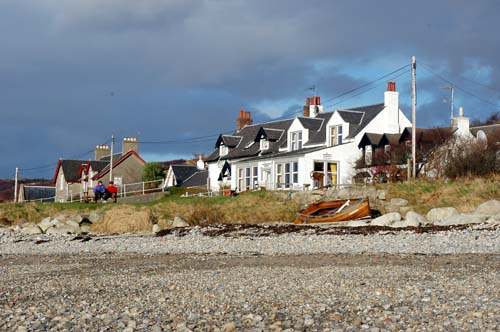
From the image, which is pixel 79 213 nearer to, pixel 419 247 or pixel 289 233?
pixel 289 233

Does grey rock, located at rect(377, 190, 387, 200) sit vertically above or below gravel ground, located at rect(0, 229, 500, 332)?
above

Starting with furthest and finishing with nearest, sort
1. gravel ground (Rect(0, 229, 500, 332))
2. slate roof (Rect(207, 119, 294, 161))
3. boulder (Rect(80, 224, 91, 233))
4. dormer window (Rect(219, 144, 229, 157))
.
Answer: dormer window (Rect(219, 144, 229, 157)), slate roof (Rect(207, 119, 294, 161)), boulder (Rect(80, 224, 91, 233)), gravel ground (Rect(0, 229, 500, 332))

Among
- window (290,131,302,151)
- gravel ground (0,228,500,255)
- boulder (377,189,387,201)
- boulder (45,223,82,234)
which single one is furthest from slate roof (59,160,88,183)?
boulder (377,189,387,201)

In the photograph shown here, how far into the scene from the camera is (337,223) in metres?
28.3

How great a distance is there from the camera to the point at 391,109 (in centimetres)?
4275

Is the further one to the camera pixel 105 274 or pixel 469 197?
pixel 469 197

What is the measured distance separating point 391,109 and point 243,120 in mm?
17481

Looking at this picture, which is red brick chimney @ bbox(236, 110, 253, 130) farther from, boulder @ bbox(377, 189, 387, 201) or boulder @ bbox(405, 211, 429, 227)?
boulder @ bbox(405, 211, 429, 227)

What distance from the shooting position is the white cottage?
136 ft

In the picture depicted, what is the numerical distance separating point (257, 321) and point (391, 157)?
29339mm

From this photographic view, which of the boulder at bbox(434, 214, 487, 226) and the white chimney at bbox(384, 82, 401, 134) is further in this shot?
the white chimney at bbox(384, 82, 401, 134)

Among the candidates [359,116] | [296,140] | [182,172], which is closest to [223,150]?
[182,172]

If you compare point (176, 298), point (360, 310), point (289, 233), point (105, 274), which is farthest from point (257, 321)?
point (289, 233)

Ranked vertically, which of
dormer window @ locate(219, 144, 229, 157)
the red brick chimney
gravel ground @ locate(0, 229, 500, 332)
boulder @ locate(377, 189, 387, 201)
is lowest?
gravel ground @ locate(0, 229, 500, 332)
